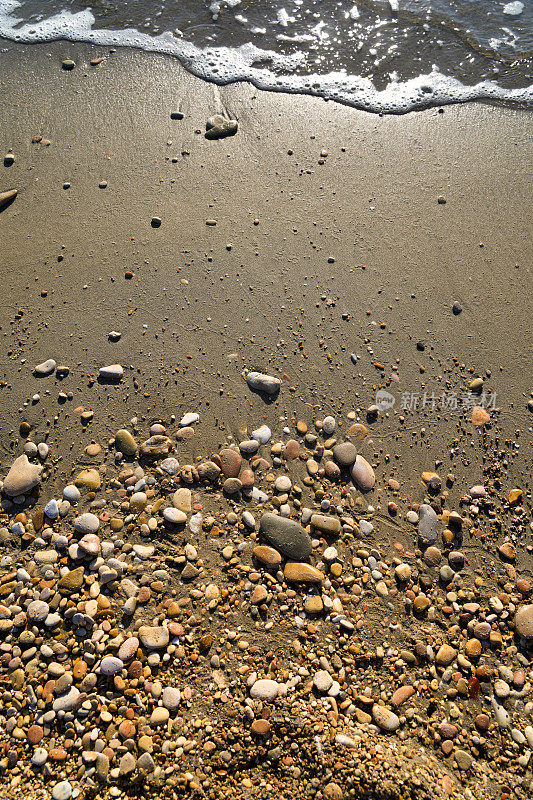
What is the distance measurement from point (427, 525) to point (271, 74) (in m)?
4.65

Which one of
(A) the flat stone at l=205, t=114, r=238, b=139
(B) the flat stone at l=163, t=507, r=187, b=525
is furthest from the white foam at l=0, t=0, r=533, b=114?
(B) the flat stone at l=163, t=507, r=187, b=525

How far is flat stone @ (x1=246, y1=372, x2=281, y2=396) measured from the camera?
3512 mm

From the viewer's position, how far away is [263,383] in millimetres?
3516

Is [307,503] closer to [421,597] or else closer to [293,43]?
[421,597]

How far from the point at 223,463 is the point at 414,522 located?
138cm

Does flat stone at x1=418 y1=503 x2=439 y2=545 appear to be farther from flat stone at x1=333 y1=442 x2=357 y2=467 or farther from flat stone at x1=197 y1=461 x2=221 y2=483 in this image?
flat stone at x1=197 y1=461 x2=221 y2=483

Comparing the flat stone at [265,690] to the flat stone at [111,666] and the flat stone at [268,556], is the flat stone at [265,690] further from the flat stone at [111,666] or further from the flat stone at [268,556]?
the flat stone at [111,666]

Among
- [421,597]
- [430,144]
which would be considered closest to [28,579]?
[421,597]

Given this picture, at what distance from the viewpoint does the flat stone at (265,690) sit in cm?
266

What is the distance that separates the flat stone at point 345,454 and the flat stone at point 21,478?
2047 millimetres

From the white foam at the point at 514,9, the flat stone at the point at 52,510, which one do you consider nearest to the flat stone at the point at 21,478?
the flat stone at the point at 52,510

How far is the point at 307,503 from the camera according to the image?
329 centimetres

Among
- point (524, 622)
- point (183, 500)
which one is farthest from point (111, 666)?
A: point (524, 622)

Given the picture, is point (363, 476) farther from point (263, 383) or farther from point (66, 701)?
point (66, 701)
